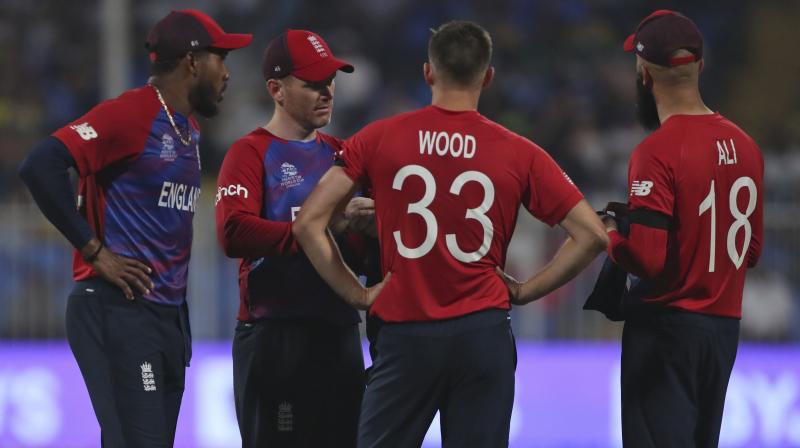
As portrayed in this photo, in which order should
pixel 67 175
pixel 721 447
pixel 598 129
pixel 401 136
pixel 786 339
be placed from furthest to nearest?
pixel 598 129 < pixel 786 339 < pixel 721 447 < pixel 67 175 < pixel 401 136

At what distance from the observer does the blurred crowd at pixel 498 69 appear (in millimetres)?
15258

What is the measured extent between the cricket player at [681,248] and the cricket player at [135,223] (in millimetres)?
1878

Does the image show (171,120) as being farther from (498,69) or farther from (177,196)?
(498,69)

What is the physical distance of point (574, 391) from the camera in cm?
1120

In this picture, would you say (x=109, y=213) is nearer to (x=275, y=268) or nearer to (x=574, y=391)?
(x=275, y=268)

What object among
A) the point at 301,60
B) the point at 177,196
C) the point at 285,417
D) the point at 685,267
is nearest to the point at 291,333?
the point at 285,417

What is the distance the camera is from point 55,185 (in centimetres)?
561

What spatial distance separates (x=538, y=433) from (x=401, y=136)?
249 inches

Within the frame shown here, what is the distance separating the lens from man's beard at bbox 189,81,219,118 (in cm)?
612

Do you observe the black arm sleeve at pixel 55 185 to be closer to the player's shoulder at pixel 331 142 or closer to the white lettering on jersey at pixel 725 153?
the player's shoulder at pixel 331 142

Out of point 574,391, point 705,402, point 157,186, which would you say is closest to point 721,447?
point 574,391

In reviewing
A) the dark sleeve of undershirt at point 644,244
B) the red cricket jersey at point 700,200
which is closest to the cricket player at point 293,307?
the dark sleeve of undershirt at point 644,244

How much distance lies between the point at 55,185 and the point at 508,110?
10469 millimetres

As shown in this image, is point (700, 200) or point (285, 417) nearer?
point (700, 200)
